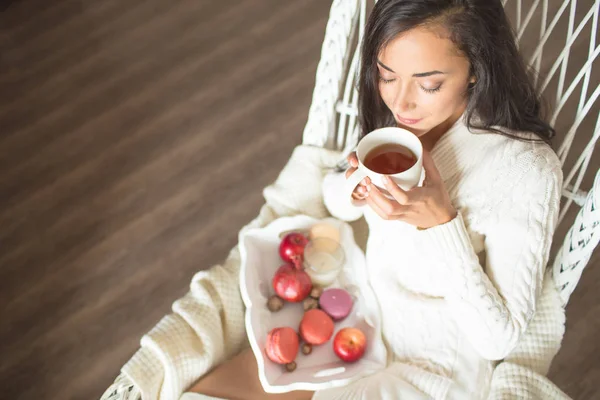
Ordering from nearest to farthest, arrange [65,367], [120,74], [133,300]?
[65,367]
[133,300]
[120,74]

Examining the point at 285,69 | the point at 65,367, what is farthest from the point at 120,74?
the point at 65,367

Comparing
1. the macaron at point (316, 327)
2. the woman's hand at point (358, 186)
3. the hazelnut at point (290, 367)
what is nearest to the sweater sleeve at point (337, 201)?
the woman's hand at point (358, 186)

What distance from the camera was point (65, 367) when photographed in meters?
1.67

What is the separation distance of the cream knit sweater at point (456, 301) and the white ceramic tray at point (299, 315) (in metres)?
0.03

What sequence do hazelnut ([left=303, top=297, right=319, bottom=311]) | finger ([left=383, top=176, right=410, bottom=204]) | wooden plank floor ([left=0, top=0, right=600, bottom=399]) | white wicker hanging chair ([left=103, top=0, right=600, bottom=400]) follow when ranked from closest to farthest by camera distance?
finger ([left=383, top=176, right=410, bottom=204]) → white wicker hanging chair ([left=103, top=0, right=600, bottom=400]) → hazelnut ([left=303, top=297, right=319, bottom=311]) → wooden plank floor ([left=0, top=0, right=600, bottom=399])

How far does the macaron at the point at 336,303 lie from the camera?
1140 mm

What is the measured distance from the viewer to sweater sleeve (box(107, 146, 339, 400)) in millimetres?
1074

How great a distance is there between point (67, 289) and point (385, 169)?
4.12ft

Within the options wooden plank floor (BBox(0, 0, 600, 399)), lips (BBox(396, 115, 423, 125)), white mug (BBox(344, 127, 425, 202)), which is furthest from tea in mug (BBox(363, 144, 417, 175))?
wooden plank floor (BBox(0, 0, 600, 399))

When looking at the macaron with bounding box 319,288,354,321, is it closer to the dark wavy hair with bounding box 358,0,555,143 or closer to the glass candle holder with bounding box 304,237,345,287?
the glass candle holder with bounding box 304,237,345,287

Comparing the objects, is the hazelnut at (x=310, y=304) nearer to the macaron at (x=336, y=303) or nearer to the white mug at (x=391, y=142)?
the macaron at (x=336, y=303)

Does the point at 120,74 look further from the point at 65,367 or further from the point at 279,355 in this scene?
the point at 279,355

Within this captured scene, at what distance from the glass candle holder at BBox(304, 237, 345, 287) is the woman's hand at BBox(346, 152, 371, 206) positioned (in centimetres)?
13

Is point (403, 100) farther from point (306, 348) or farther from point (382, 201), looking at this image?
point (306, 348)
